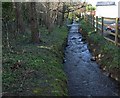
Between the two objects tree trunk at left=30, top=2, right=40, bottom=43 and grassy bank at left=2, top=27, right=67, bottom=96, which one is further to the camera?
tree trunk at left=30, top=2, right=40, bottom=43

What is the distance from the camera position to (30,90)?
6.43 meters

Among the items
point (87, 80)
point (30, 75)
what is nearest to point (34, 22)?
point (87, 80)

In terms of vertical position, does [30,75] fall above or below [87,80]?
above

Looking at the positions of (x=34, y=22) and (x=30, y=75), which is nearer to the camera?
(x=30, y=75)

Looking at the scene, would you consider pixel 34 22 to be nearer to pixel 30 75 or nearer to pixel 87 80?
pixel 87 80

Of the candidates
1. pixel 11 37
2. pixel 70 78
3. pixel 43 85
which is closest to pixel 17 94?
pixel 43 85

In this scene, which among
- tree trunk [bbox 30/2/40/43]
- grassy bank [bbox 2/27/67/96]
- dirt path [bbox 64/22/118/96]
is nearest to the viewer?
grassy bank [bbox 2/27/67/96]

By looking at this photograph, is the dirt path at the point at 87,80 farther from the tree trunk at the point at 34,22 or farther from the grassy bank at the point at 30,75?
the tree trunk at the point at 34,22

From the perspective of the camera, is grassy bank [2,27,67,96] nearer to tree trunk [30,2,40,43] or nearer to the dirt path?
the dirt path

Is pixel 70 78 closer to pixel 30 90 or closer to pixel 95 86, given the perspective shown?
pixel 95 86

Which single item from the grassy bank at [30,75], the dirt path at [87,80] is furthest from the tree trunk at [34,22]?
the grassy bank at [30,75]

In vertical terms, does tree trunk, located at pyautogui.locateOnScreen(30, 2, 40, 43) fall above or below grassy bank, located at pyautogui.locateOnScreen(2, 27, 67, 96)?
above

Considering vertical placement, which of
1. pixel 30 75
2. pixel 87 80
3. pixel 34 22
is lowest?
pixel 87 80

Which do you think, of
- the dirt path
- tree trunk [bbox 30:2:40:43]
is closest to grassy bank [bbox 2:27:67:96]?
the dirt path
